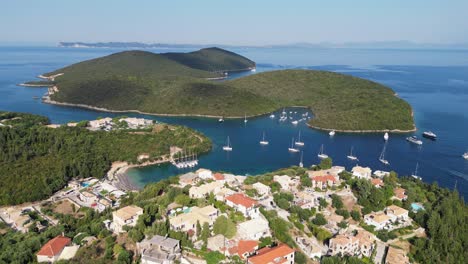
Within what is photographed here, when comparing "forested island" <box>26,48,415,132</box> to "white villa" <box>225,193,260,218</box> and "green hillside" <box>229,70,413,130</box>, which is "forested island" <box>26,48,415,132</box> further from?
"white villa" <box>225,193,260,218</box>

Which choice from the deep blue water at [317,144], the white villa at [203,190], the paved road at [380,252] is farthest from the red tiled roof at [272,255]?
the deep blue water at [317,144]

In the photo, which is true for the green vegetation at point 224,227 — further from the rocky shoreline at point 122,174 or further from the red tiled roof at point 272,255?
the rocky shoreline at point 122,174

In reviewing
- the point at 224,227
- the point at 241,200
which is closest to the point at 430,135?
the point at 241,200

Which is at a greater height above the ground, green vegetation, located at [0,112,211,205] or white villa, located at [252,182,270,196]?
white villa, located at [252,182,270,196]

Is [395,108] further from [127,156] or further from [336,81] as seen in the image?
[127,156]

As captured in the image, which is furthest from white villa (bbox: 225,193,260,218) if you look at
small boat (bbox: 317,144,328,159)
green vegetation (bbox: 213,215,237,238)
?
small boat (bbox: 317,144,328,159)
